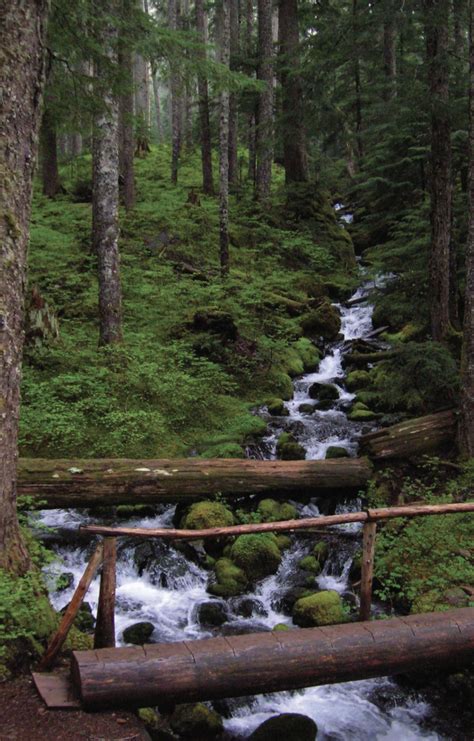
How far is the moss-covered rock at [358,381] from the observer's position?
46.7 ft

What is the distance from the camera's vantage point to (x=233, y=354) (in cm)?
1456

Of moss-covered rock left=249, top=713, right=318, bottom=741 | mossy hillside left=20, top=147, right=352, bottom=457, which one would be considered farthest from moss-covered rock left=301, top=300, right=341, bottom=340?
moss-covered rock left=249, top=713, right=318, bottom=741

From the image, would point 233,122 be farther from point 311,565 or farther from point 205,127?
point 311,565

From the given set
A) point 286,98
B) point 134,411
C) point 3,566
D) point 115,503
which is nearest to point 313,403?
point 134,411

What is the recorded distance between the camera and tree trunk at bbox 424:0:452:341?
11398mm

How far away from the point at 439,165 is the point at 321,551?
27.4ft

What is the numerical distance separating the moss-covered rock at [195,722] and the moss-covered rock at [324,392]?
894 cm

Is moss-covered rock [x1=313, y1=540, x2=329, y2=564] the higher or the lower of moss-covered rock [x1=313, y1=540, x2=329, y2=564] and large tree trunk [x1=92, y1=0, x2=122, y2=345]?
the lower

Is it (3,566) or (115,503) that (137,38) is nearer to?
(115,503)

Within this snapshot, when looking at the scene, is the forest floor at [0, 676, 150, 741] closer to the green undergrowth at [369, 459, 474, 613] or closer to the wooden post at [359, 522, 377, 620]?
the wooden post at [359, 522, 377, 620]

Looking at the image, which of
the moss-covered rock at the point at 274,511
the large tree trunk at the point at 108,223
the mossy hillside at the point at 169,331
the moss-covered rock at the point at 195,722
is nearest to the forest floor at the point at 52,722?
the moss-covered rock at the point at 195,722

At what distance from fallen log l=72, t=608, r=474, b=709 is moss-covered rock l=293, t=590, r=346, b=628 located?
1.71 m

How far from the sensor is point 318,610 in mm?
7277

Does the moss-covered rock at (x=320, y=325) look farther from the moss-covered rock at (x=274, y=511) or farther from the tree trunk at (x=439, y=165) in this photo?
the moss-covered rock at (x=274, y=511)
